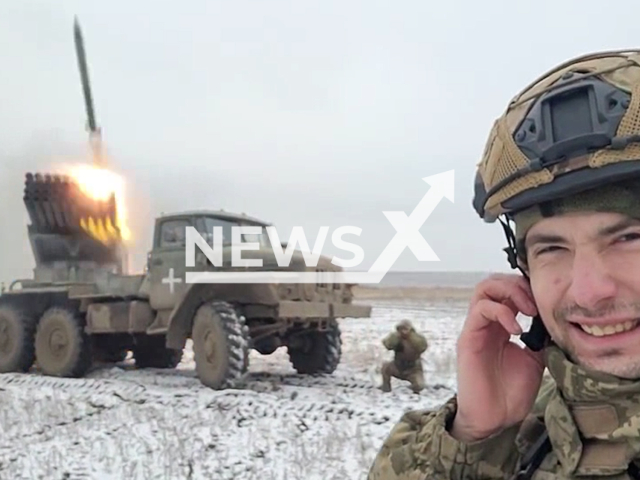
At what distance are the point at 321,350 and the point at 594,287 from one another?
9053 millimetres

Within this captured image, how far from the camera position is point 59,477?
590cm

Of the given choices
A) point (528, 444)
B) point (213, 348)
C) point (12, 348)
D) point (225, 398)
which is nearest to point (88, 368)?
point (12, 348)

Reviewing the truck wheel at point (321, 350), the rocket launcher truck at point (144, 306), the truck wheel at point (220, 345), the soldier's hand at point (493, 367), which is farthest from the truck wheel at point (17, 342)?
the soldier's hand at point (493, 367)

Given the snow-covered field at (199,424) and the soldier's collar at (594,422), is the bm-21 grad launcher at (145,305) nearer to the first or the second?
the snow-covered field at (199,424)

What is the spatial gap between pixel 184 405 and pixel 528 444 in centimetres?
677

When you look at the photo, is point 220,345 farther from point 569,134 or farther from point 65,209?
point 569,134

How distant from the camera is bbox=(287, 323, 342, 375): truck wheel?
406 inches

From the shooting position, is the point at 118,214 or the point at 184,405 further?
the point at 118,214

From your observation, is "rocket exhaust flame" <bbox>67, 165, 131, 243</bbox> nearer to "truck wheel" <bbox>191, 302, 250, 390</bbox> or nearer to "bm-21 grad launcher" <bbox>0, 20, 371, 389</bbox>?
"bm-21 grad launcher" <bbox>0, 20, 371, 389</bbox>

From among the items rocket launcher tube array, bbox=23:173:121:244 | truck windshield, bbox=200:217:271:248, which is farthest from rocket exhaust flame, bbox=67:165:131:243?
truck windshield, bbox=200:217:271:248

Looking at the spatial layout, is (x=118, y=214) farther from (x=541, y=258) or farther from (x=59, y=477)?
(x=541, y=258)

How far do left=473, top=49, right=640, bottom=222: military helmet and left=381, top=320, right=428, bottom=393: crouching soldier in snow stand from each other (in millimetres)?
7073

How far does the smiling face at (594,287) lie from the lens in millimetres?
1392

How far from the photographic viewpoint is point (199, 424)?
23.7ft
